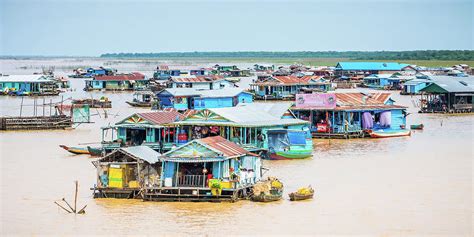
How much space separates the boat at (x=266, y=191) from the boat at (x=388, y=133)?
13126 millimetres

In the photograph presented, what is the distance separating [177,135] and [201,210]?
689 centimetres

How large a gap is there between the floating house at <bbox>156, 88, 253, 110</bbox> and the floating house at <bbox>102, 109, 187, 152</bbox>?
14.2 m

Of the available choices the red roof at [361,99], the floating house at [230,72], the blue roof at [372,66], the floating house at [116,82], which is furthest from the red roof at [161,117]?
the floating house at [230,72]

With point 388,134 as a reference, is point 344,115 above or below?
above

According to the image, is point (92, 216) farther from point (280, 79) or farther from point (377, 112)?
point (280, 79)

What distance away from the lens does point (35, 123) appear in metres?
34.0

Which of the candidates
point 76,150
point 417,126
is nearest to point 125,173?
point 76,150

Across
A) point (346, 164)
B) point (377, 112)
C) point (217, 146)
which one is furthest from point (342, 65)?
point (217, 146)

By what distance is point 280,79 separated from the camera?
52656 mm

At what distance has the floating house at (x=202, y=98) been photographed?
39.2 meters

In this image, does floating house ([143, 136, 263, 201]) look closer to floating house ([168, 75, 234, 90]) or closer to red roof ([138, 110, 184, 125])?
red roof ([138, 110, 184, 125])

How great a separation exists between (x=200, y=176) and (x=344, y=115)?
13.6 meters

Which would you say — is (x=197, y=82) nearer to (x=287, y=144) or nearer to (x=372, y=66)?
(x=372, y=66)

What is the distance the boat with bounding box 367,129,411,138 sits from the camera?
30891 mm
